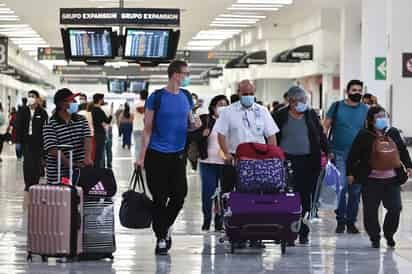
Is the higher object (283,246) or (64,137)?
(64,137)

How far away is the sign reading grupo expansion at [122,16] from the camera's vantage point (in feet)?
76.2

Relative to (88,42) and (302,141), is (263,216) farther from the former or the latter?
(88,42)

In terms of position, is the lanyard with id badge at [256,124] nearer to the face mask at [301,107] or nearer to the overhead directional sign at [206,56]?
the face mask at [301,107]

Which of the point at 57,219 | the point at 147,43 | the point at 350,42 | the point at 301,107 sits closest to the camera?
the point at 57,219

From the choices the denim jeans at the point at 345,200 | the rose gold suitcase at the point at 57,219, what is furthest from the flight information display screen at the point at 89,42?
the rose gold suitcase at the point at 57,219

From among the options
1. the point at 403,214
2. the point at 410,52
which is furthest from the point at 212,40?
the point at 403,214

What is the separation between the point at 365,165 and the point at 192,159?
271 centimetres

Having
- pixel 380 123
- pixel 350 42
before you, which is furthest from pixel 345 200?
pixel 350 42

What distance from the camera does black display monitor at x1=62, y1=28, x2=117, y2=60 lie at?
23.6m

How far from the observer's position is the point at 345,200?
511 inches

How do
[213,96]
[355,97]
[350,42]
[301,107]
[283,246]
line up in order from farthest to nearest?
[350,42] → [213,96] → [355,97] → [301,107] → [283,246]

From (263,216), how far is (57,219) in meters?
1.95

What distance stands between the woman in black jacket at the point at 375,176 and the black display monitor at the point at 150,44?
1258 centimetres

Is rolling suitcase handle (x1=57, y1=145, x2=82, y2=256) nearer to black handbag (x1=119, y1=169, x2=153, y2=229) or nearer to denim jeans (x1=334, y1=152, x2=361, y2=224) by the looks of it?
black handbag (x1=119, y1=169, x2=153, y2=229)
